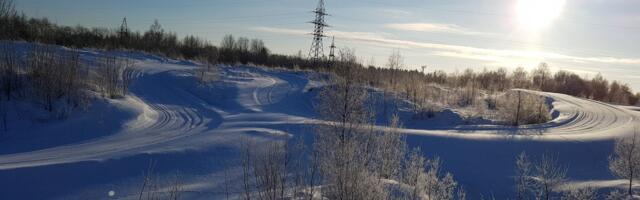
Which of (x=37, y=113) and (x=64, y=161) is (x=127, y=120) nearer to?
(x=37, y=113)

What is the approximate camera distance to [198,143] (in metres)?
13.1

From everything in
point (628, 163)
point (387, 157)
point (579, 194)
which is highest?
point (387, 157)

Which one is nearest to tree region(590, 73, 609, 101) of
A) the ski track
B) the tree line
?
the tree line

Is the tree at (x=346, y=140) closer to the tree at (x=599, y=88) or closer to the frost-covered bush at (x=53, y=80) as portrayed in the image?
the frost-covered bush at (x=53, y=80)

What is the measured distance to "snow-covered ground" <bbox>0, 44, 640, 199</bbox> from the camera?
998 cm

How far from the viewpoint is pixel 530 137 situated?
632 inches

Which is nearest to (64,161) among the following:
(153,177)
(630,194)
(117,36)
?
(153,177)

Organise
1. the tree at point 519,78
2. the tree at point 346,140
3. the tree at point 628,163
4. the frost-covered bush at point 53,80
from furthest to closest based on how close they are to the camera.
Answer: the tree at point 519,78 → the frost-covered bush at point 53,80 → the tree at point 628,163 → the tree at point 346,140

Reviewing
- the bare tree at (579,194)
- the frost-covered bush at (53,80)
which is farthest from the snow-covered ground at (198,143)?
the bare tree at (579,194)

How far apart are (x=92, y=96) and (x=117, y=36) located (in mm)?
37818

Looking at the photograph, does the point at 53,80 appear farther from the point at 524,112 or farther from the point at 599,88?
the point at 599,88

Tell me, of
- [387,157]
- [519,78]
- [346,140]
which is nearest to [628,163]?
[387,157]

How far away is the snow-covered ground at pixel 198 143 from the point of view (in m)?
9.98

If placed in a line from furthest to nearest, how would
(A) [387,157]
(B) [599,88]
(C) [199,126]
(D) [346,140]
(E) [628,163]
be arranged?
(B) [599,88]
(C) [199,126]
(E) [628,163]
(D) [346,140]
(A) [387,157]
